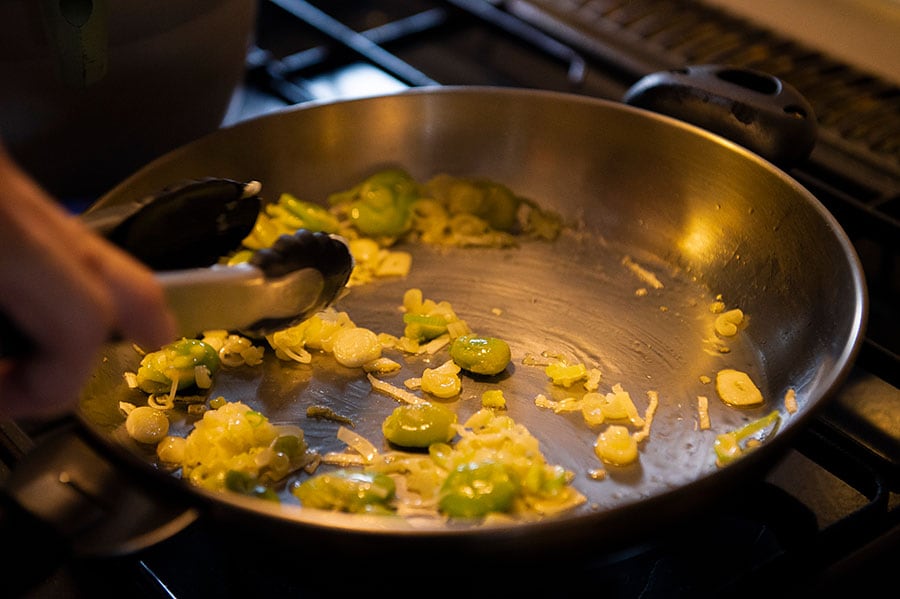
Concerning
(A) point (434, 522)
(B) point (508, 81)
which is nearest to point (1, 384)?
(A) point (434, 522)

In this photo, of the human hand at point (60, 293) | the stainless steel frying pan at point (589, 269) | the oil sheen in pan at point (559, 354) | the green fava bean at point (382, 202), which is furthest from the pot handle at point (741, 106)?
the human hand at point (60, 293)

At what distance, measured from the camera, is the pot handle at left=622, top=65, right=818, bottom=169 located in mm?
995

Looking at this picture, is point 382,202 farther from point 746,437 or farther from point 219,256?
point 746,437

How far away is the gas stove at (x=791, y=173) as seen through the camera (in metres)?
0.71

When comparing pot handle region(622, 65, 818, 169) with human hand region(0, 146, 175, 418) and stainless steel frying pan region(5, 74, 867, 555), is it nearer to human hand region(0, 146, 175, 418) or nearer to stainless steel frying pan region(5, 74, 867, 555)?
stainless steel frying pan region(5, 74, 867, 555)

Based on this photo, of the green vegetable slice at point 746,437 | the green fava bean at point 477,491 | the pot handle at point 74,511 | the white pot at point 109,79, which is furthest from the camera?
the white pot at point 109,79

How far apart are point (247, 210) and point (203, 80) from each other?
0.30 meters

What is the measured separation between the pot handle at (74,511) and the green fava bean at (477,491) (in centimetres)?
21

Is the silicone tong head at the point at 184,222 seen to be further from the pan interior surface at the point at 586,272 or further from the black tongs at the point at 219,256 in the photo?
the pan interior surface at the point at 586,272

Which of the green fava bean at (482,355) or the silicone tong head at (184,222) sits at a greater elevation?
the silicone tong head at (184,222)

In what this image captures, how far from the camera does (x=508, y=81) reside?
142cm

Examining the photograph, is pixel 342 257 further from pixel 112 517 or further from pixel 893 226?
pixel 893 226

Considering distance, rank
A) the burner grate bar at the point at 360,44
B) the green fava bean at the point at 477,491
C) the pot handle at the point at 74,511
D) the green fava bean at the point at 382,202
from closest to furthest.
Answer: the pot handle at the point at 74,511
the green fava bean at the point at 477,491
the green fava bean at the point at 382,202
the burner grate bar at the point at 360,44

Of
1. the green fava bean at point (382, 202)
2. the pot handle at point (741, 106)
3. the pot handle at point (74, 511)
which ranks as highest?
the pot handle at point (741, 106)
